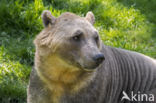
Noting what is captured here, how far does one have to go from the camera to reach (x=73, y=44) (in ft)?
14.1

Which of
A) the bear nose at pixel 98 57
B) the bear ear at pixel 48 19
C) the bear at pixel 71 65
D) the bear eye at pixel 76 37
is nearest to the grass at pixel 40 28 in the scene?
the bear at pixel 71 65

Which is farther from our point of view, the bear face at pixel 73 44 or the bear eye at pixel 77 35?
the bear eye at pixel 77 35

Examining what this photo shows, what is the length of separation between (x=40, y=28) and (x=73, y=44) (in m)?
2.79

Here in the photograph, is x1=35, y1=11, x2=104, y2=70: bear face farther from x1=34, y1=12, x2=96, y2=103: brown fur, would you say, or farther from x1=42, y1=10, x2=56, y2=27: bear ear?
x1=42, y1=10, x2=56, y2=27: bear ear

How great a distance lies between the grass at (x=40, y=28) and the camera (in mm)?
5971

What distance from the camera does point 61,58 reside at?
4.39 m

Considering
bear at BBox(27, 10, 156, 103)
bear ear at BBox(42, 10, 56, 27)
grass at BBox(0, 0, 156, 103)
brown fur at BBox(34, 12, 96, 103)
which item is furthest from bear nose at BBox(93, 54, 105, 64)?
grass at BBox(0, 0, 156, 103)

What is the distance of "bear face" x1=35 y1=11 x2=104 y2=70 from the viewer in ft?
13.8

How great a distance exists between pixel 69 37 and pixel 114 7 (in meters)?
4.14

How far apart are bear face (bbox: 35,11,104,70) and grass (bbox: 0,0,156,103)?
5.03ft

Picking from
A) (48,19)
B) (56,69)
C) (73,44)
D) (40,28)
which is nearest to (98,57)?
(73,44)

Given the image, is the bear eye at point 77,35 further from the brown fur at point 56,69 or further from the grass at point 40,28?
the grass at point 40,28

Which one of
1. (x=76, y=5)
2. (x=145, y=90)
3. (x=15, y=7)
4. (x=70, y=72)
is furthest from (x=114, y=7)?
(x=70, y=72)

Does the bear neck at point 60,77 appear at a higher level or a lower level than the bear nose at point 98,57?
lower
